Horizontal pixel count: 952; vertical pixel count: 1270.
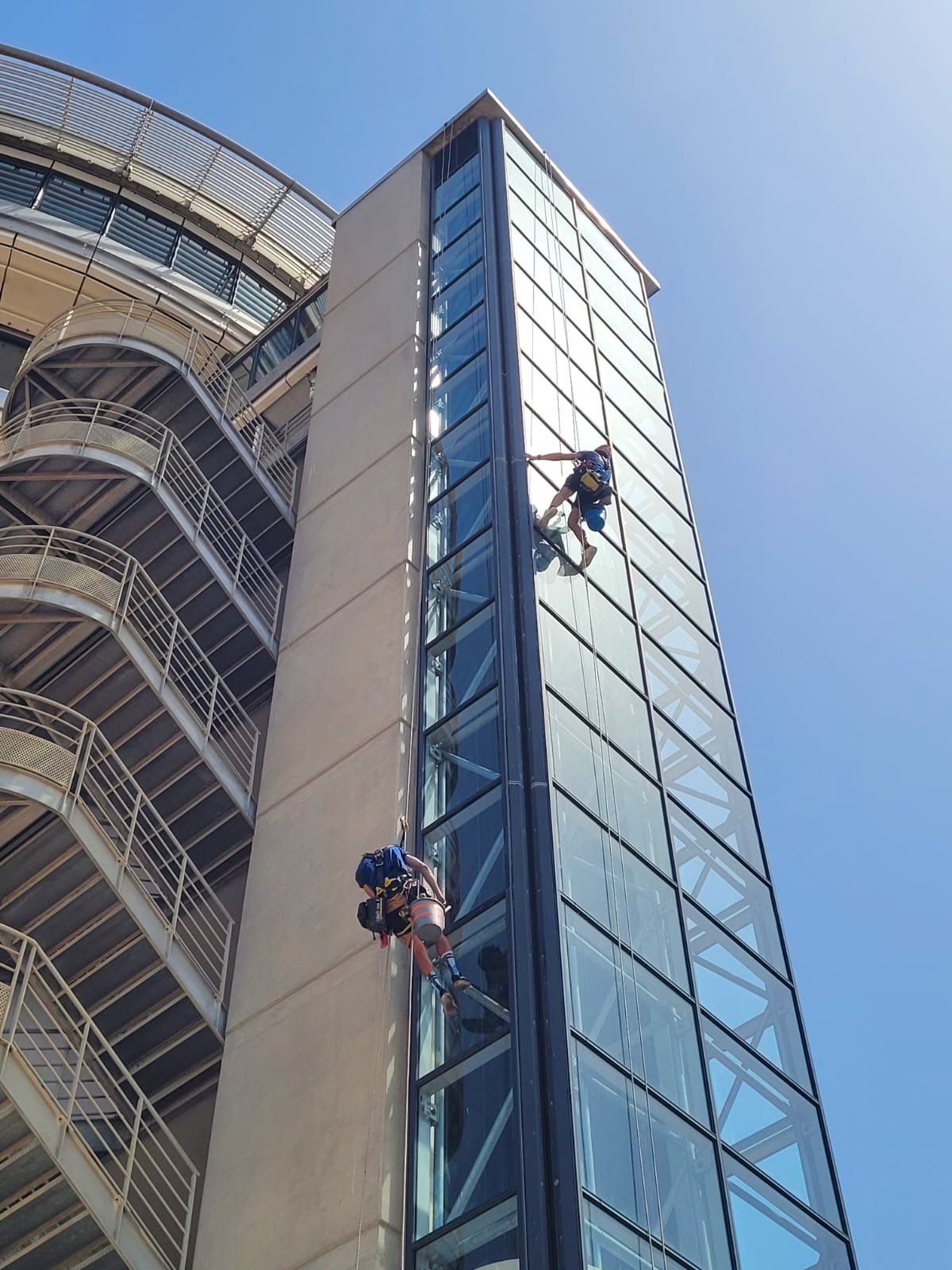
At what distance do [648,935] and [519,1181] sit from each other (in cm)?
354

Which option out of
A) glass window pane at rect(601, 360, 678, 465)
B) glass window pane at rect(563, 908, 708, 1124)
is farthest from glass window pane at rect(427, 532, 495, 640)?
glass window pane at rect(601, 360, 678, 465)

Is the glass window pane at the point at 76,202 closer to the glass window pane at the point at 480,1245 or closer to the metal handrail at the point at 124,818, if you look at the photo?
the metal handrail at the point at 124,818

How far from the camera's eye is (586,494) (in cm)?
1767

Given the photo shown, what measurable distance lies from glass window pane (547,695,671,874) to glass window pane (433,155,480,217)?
1231cm

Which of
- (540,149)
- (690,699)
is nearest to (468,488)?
(690,699)

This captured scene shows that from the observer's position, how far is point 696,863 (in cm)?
1595

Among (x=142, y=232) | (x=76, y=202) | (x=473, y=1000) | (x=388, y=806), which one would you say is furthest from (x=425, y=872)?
(x=76, y=202)

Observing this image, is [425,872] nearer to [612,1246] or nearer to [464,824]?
[464,824]

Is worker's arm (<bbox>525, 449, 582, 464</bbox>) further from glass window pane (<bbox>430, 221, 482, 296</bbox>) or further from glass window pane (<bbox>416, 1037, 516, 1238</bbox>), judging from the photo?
glass window pane (<bbox>416, 1037, 516, 1238</bbox>)

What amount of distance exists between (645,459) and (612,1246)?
45.7ft

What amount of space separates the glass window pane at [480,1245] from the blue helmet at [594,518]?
8.70 m

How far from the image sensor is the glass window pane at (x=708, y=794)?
16.8m

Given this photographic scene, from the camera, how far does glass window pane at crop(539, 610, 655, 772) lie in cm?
1582

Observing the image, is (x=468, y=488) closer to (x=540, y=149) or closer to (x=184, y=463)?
(x=184, y=463)
